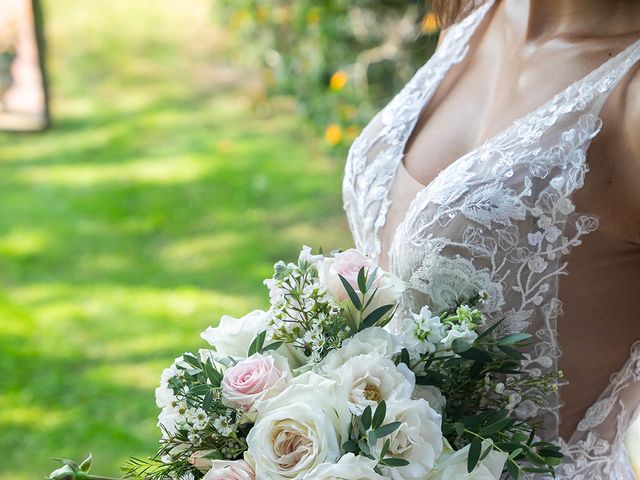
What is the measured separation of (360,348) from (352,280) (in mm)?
113

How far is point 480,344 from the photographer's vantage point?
129 cm

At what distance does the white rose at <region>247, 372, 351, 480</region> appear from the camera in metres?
1.13

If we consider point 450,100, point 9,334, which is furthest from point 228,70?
point 450,100

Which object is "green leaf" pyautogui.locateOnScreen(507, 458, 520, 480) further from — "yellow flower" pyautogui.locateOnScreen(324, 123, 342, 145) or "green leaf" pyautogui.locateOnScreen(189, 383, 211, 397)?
"yellow flower" pyautogui.locateOnScreen(324, 123, 342, 145)

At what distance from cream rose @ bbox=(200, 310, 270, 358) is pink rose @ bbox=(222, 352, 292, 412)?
3.3 inches

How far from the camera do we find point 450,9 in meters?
1.94

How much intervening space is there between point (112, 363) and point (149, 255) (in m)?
0.88

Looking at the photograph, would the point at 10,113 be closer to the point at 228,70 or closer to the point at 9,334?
the point at 228,70

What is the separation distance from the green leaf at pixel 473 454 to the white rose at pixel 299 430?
0.16 m

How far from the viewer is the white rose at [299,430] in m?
1.13

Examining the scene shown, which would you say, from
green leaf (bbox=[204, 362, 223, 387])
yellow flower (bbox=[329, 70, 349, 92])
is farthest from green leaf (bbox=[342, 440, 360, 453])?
yellow flower (bbox=[329, 70, 349, 92])

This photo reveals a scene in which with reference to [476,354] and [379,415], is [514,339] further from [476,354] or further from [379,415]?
[379,415]

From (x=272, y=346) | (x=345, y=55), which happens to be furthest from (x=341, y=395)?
(x=345, y=55)

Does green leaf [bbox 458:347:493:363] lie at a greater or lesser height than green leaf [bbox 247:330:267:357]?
lesser
